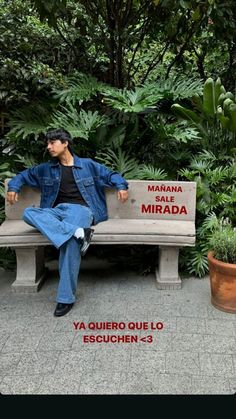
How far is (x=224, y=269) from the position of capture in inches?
127

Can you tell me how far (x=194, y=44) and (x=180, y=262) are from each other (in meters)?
3.60

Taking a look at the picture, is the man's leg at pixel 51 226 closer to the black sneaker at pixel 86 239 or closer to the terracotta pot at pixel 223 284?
the black sneaker at pixel 86 239

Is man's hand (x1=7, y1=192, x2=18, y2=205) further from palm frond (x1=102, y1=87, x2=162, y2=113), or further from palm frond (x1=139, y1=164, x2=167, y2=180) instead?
palm frond (x1=102, y1=87, x2=162, y2=113)

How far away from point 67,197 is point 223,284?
1.52 meters

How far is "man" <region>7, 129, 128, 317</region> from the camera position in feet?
10.8

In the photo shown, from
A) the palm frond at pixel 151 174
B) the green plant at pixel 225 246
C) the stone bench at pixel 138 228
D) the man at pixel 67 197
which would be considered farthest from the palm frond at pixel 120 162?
the green plant at pixel 225 246

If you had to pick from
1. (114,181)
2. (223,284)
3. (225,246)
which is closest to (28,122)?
(114,181)

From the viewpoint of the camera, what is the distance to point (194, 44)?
20.2 ft

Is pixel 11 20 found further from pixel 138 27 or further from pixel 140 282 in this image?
pixel 140 282

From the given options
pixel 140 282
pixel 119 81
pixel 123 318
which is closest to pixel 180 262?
pixel 140 282

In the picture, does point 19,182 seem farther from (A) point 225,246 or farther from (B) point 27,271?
(A) point 225,246

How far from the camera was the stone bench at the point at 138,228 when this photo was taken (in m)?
3.58

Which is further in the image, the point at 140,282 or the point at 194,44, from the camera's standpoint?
the point at 194,44

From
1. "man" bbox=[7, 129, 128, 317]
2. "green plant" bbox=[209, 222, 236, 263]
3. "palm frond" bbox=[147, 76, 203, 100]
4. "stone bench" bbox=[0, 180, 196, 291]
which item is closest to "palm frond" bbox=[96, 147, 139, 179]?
"stone bench" bbox=[0, 180, 196, 291]
